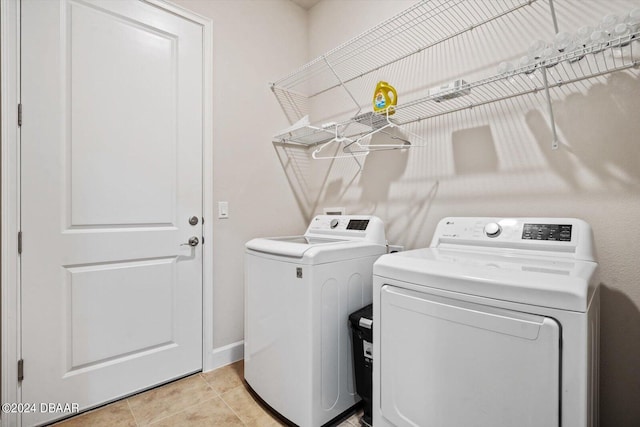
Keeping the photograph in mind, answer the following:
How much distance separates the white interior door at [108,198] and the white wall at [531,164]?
1.25m

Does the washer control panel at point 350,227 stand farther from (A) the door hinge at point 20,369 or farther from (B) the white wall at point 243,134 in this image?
(A) the door hinge at point 20,369

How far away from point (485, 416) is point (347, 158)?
1.75 m

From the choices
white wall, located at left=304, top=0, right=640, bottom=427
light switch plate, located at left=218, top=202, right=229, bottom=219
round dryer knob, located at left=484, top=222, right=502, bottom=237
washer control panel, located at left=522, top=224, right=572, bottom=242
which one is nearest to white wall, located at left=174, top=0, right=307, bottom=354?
light switch plate, located at left=218, top=202, right=229, bottom=219

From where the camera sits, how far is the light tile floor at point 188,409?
148 centimetres

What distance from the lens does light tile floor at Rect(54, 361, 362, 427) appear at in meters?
1.48

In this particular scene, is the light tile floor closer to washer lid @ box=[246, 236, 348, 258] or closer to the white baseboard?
the white baseboard

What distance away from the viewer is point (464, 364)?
88 centimetres

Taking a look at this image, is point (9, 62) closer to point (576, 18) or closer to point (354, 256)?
point (354, 256)

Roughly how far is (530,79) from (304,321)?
1484 millimetres

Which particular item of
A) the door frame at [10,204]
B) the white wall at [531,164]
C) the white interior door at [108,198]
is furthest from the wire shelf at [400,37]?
the door frame at [10,204]

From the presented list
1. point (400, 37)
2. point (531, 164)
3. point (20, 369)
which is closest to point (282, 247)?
point (531, 164)

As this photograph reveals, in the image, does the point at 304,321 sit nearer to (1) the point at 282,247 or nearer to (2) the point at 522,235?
(1) the point at 282,247

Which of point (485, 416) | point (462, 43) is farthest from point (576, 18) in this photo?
point (485, 416)

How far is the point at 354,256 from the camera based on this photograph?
154 cm
